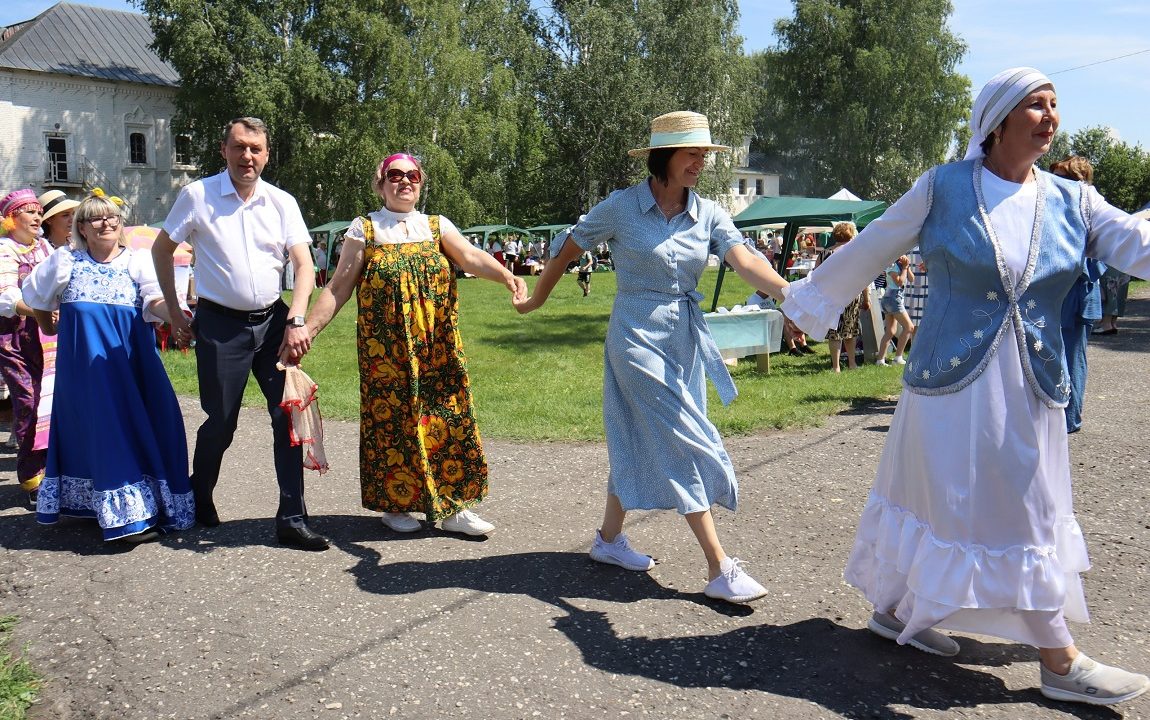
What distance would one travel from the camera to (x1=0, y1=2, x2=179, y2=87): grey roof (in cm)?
4812

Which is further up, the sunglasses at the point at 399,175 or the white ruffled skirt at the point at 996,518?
the sunglasses at the point at 399,175

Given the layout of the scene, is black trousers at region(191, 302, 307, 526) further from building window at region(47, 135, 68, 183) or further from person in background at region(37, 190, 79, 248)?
building window at region(47, 135, 68, 183)

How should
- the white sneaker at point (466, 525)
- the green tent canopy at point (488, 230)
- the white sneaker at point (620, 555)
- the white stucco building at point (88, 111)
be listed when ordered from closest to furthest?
the white sneaker at point (620, 555) < the white sneaker at point (466, 525) < the green tent canopy at point (488, 230) < the white stucco building at point (88, 111)

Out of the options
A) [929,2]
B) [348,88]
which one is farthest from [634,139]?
[929,2]

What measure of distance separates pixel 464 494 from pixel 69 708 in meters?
2.23

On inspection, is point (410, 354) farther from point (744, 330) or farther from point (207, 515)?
point (744, 330)

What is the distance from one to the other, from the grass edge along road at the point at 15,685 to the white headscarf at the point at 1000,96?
13.0 ft

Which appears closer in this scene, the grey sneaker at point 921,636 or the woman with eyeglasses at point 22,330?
the grey sneaker at point 921,636

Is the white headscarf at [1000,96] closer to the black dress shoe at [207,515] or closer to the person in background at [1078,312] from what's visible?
the person in background at [1078,312]

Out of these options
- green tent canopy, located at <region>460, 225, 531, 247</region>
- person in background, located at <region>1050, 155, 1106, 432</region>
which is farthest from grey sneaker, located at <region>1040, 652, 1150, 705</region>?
green tent canopy, located at <region>460, 225, 531, 247</region>

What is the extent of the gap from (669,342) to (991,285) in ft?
4.69

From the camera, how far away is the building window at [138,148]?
5106 cm

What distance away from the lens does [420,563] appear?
15.8 feet

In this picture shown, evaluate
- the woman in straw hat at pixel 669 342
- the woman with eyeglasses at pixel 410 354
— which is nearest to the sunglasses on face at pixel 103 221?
the woman with eyeglasses at pixel 410 354
